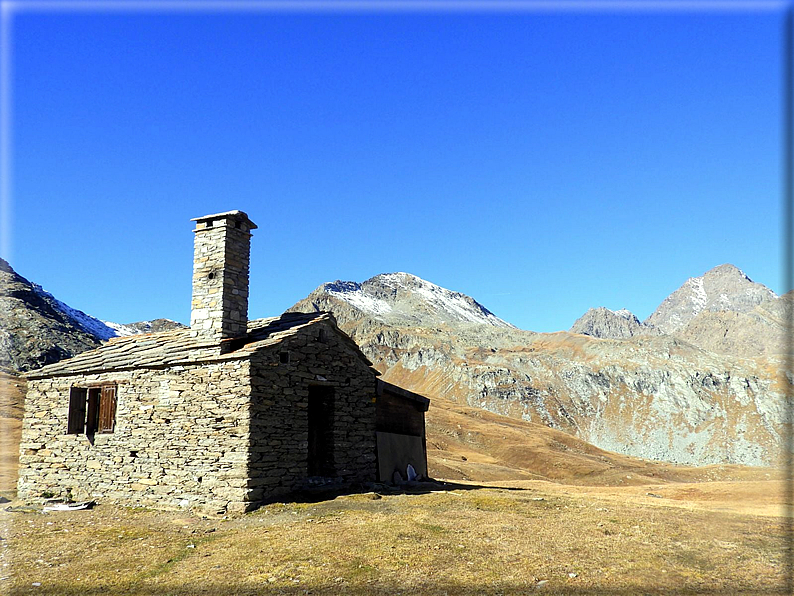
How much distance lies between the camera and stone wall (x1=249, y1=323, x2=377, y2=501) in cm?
1608

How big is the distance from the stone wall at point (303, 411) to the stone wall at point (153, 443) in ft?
1.67

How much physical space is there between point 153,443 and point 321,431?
4.77m

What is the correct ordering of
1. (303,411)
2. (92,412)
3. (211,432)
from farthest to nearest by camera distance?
(92,412) < (303,411) < (211,432)

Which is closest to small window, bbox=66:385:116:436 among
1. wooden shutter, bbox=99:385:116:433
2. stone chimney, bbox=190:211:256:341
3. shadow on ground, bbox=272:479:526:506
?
wooden shutter, bbox=99:385:116:433

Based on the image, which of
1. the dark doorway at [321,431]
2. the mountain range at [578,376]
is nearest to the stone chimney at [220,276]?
the dark doorway at [321,431]

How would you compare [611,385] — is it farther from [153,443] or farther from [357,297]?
[357,297]

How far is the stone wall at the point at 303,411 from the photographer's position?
16.1 m

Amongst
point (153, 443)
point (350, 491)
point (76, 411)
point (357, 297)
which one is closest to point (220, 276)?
point (153, 443)

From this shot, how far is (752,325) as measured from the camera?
152250mm

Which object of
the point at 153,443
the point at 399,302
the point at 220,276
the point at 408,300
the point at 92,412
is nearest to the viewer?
the point at 153,443

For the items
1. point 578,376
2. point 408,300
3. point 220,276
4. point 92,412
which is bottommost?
point 92,412

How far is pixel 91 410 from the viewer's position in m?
18.7

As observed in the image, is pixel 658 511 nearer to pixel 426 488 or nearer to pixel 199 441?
pixel 426 488

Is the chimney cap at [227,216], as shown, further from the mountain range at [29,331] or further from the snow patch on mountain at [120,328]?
the snow patch on mountain at [120,328]
